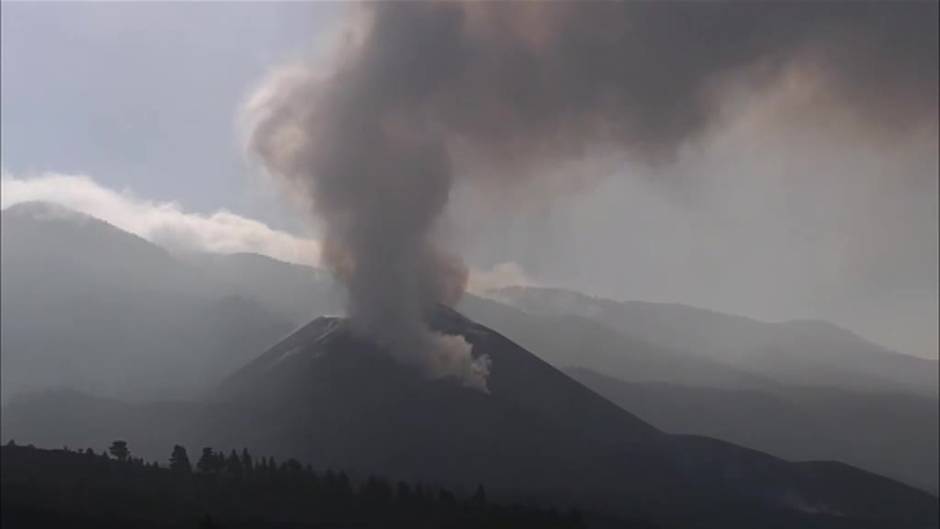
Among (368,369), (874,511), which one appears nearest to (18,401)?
(368,369)

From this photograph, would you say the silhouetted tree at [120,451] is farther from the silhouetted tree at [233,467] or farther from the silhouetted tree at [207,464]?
the silhouetted tree at [233,467]

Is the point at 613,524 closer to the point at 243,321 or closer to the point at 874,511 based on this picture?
the point at 874,511

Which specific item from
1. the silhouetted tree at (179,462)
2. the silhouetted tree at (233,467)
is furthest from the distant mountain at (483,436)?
the silhouetted tree at (233,467)

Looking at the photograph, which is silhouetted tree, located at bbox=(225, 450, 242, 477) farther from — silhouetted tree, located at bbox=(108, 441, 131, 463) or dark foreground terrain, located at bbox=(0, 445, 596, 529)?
silhouetted tree, located at bbox=(108, 441, 131, 463)

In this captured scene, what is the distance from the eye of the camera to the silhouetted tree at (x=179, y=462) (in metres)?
78.4

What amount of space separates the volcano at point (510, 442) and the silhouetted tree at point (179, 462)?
21.0m

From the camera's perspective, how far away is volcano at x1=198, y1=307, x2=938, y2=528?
117438mm

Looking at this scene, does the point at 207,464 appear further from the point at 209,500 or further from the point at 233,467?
the point at 209,500

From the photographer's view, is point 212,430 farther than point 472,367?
No

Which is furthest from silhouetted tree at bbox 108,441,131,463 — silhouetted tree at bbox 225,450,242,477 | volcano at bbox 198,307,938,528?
volcano at bbox 198,307,938,528

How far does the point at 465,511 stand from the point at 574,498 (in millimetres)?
36036

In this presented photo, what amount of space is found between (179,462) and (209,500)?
56.6ft

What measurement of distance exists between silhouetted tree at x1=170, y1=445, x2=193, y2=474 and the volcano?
20970 mm

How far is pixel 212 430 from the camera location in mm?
114375
